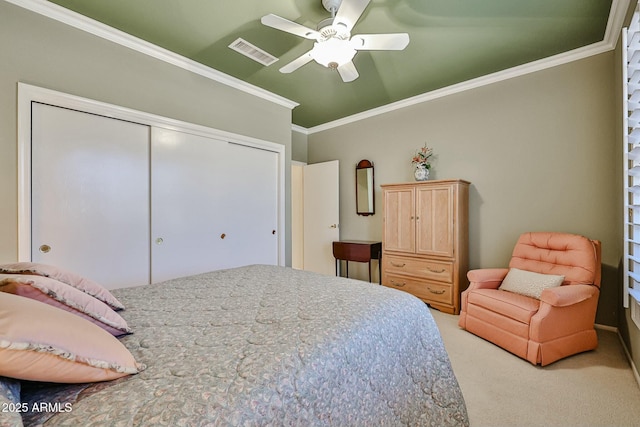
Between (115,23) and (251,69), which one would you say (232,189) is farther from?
(115,23)

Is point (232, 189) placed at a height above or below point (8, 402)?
above

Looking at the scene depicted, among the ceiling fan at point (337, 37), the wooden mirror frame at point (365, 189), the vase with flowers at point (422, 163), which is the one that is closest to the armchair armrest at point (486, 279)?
the vase with flowers at point (422, 163)

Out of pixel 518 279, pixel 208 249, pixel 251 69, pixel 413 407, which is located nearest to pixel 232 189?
pixel 208 249

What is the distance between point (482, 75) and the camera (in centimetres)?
315

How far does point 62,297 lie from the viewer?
884mm

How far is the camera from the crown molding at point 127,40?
2033 mm

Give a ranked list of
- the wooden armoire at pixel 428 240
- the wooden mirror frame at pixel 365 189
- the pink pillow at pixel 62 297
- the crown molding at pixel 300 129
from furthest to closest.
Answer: the crown molding at pixel 300 129 → the wooden mirror frame at pixel 365 189 → the wooden armoire at pixel 428 240 → the pink pillow at pixel 62 297

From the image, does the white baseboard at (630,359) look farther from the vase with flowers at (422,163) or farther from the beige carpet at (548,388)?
the vase with flowers at (422,163)

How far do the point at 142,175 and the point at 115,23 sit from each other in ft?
4.11

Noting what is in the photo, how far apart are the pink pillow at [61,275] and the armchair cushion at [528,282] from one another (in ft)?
9.55

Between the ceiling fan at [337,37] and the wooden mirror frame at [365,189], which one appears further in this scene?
the wooden mirror frame at [365,189]

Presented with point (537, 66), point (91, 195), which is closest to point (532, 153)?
point (537, 66)

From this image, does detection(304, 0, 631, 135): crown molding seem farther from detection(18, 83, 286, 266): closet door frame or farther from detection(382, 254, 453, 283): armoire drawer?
detection(18, 83, 286, 266): closet door frame

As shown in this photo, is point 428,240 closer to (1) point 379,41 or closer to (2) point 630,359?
(2) point 630,359
